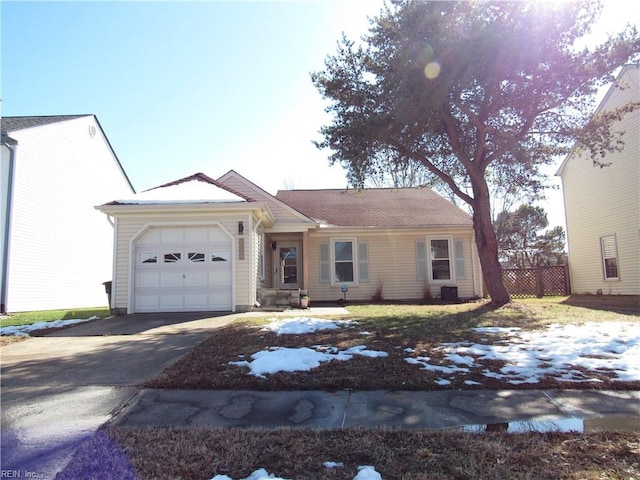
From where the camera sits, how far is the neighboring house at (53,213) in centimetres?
1315

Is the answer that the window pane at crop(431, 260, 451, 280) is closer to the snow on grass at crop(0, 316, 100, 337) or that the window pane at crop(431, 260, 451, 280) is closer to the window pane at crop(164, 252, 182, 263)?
the window pane at crop(164, 252, 182, 263)

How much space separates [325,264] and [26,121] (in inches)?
483

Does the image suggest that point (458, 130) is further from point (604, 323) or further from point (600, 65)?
point (604, 323)

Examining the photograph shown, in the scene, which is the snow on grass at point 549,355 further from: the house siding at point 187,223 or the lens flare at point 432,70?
the house siding at point 187,223

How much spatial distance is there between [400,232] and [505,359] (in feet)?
36.6

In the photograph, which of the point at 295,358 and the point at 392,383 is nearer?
the point at 392,383

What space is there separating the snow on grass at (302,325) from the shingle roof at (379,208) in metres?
7.64

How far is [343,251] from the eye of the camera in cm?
1669

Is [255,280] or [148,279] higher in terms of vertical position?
[148,279]

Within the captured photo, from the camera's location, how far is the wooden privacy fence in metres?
19.0

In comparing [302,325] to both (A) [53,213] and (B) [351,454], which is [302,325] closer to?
(B) [351,454]

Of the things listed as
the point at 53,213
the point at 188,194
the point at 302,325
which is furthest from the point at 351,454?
the point at 53,213

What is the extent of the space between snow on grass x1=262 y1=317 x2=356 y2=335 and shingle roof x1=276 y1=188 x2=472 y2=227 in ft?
25.1

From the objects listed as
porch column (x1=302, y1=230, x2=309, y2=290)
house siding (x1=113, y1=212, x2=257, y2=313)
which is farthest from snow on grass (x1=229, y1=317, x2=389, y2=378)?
porch column (x1=302, y1=230, x2=309, y2=290)
